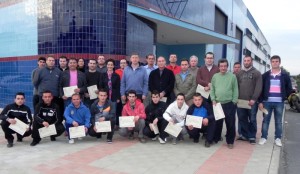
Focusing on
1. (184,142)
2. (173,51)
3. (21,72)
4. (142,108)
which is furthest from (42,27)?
(173,51)

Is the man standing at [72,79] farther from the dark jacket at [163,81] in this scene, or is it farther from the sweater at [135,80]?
the dark jacket at [163,81]

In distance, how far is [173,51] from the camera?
2059 centimetres

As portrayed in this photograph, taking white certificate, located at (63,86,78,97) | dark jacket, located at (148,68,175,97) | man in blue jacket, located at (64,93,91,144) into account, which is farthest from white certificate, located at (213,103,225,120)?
white certificate, located at (63,86,78,97)

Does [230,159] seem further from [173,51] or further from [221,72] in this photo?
[173,51]

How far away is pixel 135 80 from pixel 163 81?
25.2 inches

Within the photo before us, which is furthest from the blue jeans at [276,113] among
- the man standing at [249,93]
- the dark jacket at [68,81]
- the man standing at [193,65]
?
the dark jacket at [68,81]

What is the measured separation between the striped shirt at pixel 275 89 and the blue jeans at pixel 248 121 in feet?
1.39

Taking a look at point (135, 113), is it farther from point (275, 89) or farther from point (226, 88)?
point (275, 89)

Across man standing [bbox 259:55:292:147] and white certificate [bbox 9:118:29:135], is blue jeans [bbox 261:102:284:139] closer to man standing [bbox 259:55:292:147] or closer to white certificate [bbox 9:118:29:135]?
man standing [bbox 259:55:292:147]

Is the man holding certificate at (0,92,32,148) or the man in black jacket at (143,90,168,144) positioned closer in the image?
the man holding certificate at (0,92,32,148)

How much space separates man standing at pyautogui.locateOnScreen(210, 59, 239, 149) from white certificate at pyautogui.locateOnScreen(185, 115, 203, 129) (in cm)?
48

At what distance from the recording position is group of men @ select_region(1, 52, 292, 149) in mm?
5945

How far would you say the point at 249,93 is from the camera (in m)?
6.09

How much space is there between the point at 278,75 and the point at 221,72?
4.02 ft
